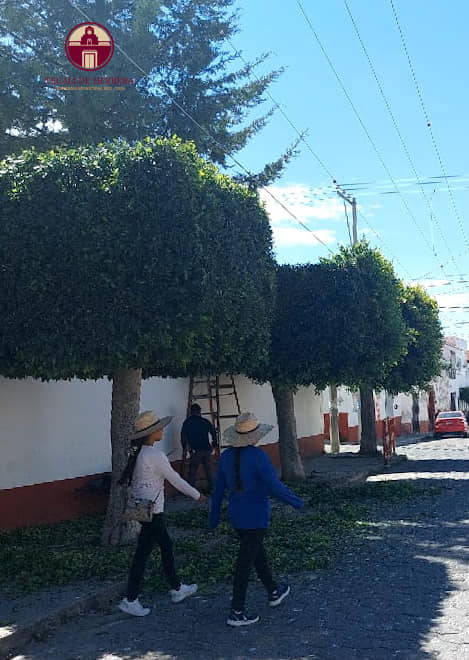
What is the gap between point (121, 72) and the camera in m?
18.3

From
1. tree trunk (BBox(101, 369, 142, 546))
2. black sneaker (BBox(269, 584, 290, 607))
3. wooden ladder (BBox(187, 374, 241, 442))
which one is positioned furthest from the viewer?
wooden ladder (BBox(187, 374, 241, 442))

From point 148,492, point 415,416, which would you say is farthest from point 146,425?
point 415,416

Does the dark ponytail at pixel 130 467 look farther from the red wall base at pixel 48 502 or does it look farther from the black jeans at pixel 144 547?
the red wall base at pixel 48 502

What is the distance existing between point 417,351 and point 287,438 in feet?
28.7

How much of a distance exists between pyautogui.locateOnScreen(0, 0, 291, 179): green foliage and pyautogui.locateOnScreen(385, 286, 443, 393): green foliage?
779 centimetres

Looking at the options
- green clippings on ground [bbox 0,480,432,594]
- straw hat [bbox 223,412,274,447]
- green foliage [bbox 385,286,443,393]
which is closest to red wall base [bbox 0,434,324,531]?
green clippings on ground [bbox 0,480,432,594]

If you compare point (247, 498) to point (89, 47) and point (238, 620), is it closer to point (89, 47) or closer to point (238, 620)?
point (238, 620)

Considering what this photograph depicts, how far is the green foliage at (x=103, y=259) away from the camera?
8352mm

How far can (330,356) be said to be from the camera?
15.4 meters

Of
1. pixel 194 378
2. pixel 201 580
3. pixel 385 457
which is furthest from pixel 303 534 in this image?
pixel 385 457

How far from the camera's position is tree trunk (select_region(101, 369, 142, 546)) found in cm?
962

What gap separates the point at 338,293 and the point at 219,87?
7.92 meters

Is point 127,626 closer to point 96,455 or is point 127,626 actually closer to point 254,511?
point 254,511

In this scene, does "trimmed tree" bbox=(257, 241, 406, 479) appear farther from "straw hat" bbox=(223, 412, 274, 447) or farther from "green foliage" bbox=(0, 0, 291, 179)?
"straw hat" bbox=(223, 412, 274, 447)
